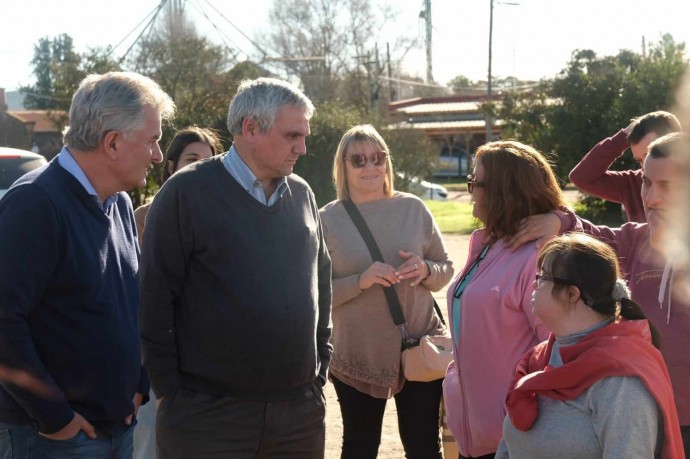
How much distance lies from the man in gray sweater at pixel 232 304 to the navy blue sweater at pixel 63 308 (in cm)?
17

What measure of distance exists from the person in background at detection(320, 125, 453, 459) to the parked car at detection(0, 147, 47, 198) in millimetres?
4742

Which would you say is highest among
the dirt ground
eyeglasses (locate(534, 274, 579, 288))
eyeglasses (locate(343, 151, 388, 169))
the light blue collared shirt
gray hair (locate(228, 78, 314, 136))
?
gray hair (locate(228, 78, 314, 136))

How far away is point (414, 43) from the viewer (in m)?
59.2

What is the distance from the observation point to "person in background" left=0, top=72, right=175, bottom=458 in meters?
2.82

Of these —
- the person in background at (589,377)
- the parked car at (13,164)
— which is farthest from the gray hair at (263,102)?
the parked car at (13,164)

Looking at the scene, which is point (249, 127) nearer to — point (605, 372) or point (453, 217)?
point (605, 372)

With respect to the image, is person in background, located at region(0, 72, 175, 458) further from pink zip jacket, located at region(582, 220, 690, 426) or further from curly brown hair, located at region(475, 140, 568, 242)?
pink zip jacket, located at region(582, 220, 690, 426)

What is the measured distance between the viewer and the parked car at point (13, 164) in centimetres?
858

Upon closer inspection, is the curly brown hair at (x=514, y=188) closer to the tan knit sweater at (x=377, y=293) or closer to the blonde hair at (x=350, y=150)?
the tan knit sweater at (x=377, y=293)

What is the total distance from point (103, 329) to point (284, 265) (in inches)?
26.9

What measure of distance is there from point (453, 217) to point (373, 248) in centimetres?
2145

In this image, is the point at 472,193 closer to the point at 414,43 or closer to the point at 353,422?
the point at 353,422

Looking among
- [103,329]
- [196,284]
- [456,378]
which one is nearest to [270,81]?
[196,284]

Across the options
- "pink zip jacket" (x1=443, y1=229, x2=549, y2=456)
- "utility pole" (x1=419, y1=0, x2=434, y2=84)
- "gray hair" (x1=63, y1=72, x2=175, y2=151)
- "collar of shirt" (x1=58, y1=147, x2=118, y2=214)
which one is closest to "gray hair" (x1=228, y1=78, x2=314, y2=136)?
"gray hair" (x1=63, y1=72, x2=175, y2=151)
